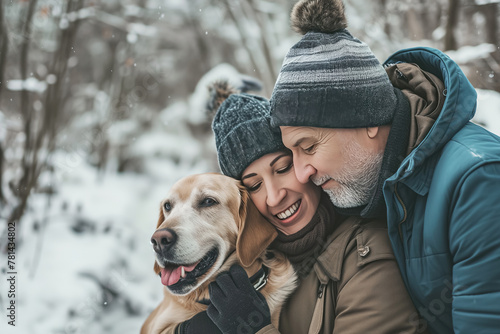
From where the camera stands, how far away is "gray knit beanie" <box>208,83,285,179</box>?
5.57 ft

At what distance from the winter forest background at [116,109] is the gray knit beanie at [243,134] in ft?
1.87

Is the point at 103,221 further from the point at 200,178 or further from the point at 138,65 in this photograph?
the point at 200,178

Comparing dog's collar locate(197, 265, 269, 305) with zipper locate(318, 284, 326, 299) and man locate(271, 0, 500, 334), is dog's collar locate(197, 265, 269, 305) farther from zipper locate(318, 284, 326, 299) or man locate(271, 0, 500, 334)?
man locate(271, 0, 500, 334)

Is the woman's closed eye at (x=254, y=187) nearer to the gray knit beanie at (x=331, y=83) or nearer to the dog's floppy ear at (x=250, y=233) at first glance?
the dog's floppy ear at (x=250, y=233)

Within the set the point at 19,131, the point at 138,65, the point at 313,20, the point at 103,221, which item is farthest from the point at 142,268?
the point at 313,20

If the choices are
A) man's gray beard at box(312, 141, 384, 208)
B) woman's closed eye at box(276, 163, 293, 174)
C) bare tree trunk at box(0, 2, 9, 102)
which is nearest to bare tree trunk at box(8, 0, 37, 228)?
bare tree trunk at box(0, 2, 9, 102)

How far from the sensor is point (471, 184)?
1129 millimetres

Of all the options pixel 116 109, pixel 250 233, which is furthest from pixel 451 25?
pixel 116 109

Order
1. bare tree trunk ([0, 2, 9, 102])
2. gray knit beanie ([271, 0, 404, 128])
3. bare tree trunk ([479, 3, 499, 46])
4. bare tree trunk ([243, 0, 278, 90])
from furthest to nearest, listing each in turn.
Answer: bare tree trunk ([243, 0, 278, 90]), bare tree trunk ([0, 2, 9, 102]), bare tree trunk ([479, 3, 499, 46]), gray knit beanie ([271, 0, 404, 128])

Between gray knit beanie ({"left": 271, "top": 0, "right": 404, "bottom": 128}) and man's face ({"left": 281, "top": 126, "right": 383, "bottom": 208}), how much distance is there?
0.05 meters

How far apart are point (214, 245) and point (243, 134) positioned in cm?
52

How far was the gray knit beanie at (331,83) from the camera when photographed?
4.79 ft

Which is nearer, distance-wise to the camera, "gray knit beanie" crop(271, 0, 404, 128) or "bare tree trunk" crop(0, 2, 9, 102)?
"gray knit beanie" crop(271, 0, 404, 128)

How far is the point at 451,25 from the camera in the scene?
2859 mm
